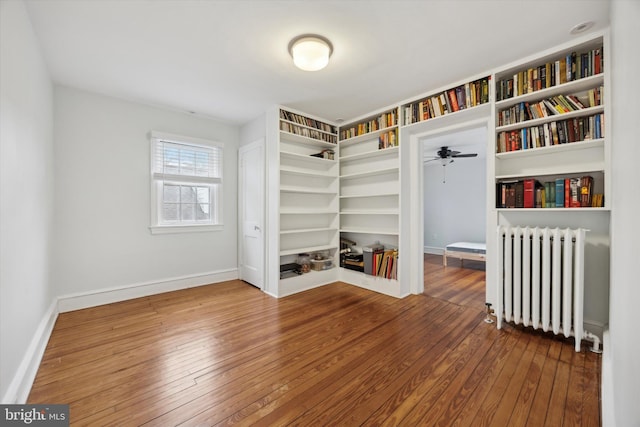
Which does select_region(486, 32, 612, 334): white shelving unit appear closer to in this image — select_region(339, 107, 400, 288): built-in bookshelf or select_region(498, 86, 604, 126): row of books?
select_region(498, 86, 604, 126): row of books

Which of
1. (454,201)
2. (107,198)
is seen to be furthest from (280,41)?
(454,201)

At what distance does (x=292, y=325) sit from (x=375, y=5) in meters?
2.70

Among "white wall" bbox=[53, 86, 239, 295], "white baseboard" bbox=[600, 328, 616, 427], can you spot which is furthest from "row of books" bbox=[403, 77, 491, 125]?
"white wall" bbox=[53, 86, 239, 295]

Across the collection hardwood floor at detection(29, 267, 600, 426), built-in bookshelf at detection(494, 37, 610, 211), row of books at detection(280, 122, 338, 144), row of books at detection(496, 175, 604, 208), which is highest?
row of books at detection(280, 122, 338, 144)

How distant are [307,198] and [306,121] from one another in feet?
3.70

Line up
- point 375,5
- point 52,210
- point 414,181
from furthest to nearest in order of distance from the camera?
point 414,181
point 52,210
point 375,5

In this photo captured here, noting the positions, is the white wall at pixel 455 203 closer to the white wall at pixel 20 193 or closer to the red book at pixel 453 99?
the red book at pixel 453 99

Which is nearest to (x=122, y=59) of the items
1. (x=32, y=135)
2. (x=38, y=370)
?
(x=32, y=135)

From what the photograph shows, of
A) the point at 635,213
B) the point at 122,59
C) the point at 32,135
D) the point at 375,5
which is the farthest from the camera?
the point at 122,59

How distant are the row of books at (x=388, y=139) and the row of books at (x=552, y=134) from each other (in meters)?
1.18

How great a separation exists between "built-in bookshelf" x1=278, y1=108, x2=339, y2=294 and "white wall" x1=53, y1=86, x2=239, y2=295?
1.41 m

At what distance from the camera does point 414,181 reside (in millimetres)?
3412

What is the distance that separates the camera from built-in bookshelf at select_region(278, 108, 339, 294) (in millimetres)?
3539

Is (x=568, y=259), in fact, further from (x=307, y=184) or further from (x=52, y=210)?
(x=52, y=210)
